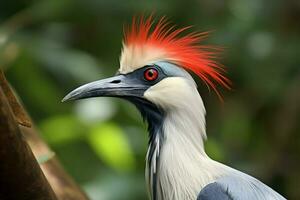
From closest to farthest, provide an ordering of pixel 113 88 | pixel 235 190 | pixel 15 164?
pixel 15 164 → pixel 235 190 → pixel 113 88

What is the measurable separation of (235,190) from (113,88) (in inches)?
29.7

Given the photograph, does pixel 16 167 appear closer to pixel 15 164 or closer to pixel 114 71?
pixel 15 164

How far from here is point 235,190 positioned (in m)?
3.83

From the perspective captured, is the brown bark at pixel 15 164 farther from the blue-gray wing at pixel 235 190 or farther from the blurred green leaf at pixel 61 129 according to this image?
the blurred green leaf at pixel 61 129

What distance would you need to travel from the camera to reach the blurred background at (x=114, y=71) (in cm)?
541

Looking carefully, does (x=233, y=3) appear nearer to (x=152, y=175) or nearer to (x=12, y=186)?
(x=152, y=175)

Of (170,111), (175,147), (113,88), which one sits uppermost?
(113,88)

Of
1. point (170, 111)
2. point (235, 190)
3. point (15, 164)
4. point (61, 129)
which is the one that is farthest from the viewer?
point (61, 129)

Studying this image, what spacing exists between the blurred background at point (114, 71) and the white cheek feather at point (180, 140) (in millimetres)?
1247

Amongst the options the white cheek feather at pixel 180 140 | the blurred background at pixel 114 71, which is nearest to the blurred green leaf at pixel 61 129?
the blurred background at pixel 114 71

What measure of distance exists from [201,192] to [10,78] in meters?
2.06

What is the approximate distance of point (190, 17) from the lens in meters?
6.41

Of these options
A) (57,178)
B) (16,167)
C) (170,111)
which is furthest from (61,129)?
(16,167)

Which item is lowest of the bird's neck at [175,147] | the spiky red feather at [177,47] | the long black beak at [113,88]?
the bird's neck at [175,147]
